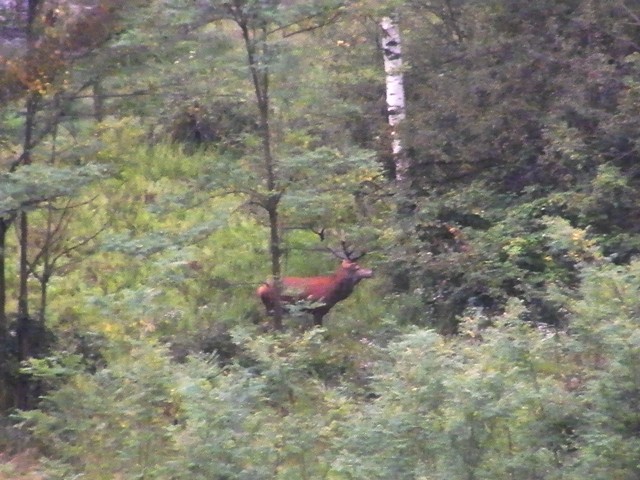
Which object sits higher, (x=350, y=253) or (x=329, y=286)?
(x=350, y=253)

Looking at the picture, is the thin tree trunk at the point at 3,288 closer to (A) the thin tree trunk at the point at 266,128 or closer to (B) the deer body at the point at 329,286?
(A) the thin tree trunk at the point at 266,128

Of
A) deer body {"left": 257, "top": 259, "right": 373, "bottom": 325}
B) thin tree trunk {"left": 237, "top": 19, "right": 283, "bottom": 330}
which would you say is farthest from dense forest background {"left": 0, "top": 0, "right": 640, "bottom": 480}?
deer body {"left": 257, "top": 259, "right": 373, "bottom": 325}

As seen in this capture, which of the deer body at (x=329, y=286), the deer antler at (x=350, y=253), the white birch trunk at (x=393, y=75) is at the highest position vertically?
the white birch trunk at (x=393, y=75)

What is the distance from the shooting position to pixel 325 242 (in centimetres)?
1305

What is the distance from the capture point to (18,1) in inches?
366

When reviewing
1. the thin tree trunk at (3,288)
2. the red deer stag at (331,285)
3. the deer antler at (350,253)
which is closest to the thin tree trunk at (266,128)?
the red deer stag at (331,285)

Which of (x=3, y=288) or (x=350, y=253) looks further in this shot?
(x=350, y=253)

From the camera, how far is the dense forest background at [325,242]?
17.5ft

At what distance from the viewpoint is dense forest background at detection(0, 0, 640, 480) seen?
5336 millimetres

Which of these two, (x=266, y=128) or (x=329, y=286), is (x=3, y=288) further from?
(x=329, y=286)

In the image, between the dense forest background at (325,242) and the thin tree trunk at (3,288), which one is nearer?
the dense forest background at (325,242)

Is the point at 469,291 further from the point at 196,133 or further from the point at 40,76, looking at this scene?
the point at 196,133

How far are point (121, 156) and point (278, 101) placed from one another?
1.88 m

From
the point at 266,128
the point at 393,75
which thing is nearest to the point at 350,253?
the point at 393,75
